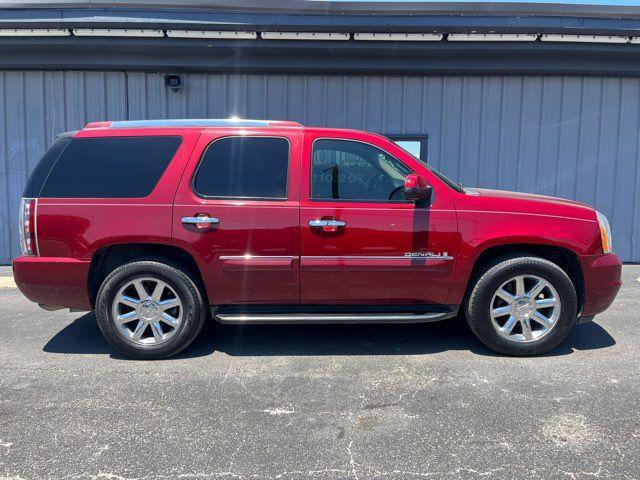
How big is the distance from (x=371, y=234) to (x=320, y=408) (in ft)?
4.67

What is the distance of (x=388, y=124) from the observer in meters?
8.07

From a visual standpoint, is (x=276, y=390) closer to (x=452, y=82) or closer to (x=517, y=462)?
(x=517, y=462)

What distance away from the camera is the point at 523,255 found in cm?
395

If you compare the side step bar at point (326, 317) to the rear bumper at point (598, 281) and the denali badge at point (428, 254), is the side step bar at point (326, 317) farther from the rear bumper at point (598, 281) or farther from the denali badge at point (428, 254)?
the rear bumper at point (598, 281)

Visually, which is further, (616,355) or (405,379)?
(616,355)

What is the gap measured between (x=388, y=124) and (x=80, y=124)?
5280mm

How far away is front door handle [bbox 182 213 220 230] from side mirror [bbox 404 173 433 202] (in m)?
1.52

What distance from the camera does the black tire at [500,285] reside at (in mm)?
3834

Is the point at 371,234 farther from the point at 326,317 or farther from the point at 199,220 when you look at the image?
the point at 199,220

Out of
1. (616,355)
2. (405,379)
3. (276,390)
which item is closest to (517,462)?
(405,379)

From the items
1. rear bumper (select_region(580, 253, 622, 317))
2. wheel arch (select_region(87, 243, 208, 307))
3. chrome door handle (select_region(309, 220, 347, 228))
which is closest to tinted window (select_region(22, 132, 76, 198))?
wheel arch (select_region(87, 243, 208, 307))

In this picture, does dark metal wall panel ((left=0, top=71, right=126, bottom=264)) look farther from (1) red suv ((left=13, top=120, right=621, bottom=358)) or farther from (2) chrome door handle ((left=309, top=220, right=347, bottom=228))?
(2) chrome door handle ((left=309, top=220, right=347, bottom=228))

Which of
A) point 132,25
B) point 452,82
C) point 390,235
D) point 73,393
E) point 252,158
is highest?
point 132,25

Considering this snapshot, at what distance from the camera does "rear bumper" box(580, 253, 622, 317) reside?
153 inches
